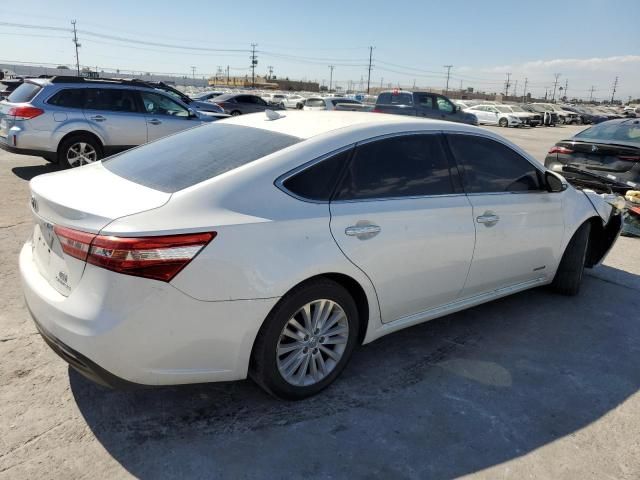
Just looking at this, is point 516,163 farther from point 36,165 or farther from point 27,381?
point 36,165

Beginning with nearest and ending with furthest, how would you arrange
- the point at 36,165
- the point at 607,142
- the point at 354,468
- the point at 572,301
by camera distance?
the point at 354,468 → the point at 572,301 → the point at 607,142 → the point at 36,165

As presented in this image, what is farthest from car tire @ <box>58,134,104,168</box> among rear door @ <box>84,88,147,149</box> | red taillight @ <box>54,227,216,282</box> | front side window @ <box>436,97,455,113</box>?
front side window @ <box>436,97,455,113</box>

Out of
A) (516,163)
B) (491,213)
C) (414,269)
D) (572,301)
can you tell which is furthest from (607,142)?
(414,269)

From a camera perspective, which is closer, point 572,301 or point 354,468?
point 354,468

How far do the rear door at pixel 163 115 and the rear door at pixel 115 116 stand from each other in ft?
0.49

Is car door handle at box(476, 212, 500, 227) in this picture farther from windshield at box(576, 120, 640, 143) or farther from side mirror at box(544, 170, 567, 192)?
windshield at box(576, 120, 640, 143)

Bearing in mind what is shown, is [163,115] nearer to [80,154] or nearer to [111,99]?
[111,99]

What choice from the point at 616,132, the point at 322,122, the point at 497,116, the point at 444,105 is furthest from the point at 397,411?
the point at 497,116

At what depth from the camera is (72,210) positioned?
259 cm

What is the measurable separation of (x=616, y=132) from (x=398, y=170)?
7.16 m

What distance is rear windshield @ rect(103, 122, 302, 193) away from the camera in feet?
9.46

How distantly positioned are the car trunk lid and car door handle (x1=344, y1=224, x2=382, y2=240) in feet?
3.23

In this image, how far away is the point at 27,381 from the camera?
10.3ft

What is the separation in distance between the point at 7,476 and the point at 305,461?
1.35m
